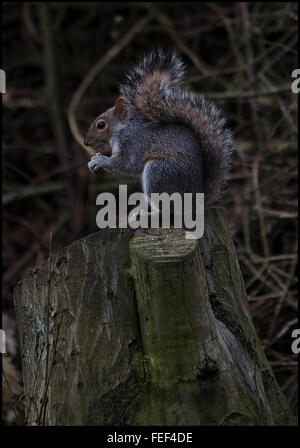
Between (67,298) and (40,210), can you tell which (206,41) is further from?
(67,298)

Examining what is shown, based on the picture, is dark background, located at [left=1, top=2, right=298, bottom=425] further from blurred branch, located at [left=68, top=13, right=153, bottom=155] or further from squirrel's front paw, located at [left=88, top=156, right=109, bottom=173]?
Answer: squirrel's front paw, located at [left=88, top=156, right=109, bottom=173]

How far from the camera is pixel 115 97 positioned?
376 centimetres

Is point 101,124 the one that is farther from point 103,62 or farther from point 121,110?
point 103,62

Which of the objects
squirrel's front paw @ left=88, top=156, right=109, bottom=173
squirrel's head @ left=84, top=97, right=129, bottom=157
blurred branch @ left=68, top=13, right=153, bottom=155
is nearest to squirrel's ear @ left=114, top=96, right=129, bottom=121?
squirrel's head @ left=84, top=97, right=129, bottom=157

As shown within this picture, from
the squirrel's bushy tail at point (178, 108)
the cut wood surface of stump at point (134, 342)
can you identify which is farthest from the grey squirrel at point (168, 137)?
the cut wood surface of stump at point (134, 342)

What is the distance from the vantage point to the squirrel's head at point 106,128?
2.03 metres

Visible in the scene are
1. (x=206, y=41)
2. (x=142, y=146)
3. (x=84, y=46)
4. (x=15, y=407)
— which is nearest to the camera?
(x=15, y=407)

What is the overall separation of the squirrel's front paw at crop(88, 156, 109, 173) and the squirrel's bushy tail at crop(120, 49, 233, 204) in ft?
0.63

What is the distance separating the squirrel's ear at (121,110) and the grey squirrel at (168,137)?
0.01 m

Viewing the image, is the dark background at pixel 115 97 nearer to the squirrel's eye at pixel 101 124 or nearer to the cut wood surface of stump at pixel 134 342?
the squirrel's eye at pixel 101 124

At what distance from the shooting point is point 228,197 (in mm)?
3080

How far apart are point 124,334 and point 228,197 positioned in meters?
1.95

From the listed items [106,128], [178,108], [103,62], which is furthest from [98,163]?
[103,62]

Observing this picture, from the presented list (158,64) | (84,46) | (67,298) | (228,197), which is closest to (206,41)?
(84,46)
